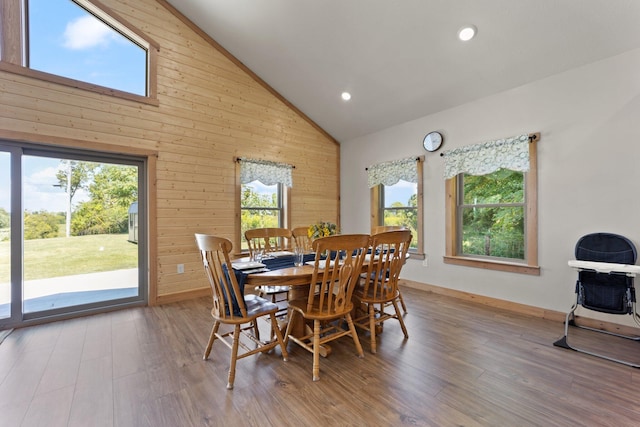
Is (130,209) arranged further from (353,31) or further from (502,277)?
(502,277)

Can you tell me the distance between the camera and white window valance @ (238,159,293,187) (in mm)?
4430

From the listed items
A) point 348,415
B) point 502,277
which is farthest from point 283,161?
point 348,415

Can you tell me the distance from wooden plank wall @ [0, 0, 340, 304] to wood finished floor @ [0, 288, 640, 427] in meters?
1.38

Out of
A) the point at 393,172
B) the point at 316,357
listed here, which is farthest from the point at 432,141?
the point at 316,357

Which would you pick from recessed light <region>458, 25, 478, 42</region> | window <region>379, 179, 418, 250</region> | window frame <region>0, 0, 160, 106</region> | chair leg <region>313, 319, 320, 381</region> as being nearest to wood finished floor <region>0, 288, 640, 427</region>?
chair leg <region>313, 319, 320, 381</region>

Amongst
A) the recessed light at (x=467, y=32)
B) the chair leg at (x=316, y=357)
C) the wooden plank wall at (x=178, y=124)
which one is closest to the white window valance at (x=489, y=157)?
the recessed light at (x=467, y=32)

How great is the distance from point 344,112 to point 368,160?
0.94 m

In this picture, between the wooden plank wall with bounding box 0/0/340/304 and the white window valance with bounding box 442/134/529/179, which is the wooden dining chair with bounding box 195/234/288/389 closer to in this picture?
the wooden plank wall with bounding box 0/0/340/304

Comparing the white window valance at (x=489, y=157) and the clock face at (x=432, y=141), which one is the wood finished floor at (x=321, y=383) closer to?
the white window valance at (x=489, y=157)

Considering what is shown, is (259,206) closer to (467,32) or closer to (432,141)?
(432,141)

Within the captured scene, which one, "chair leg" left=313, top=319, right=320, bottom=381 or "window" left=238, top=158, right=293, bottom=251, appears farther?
"window" left=238, top=158, right=293, bottom=251

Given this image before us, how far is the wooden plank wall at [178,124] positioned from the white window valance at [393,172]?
1.58 meters

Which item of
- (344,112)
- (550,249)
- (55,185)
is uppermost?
(344,112)

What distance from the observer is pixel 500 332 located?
9.08ft
